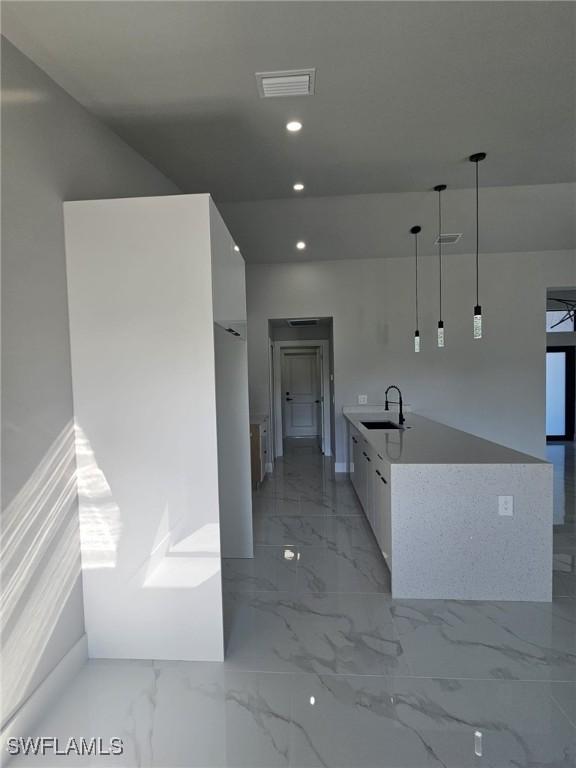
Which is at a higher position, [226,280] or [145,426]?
[226,280]

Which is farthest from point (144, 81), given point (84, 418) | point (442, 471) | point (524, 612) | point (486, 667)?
point (524, 612)

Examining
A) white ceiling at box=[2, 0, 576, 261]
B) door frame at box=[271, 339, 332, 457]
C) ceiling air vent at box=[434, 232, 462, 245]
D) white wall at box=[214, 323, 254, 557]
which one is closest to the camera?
white ceiling at box=[2, 0, 576, 261]

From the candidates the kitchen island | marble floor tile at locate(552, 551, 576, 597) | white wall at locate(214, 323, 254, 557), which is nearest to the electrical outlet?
the kitchen island

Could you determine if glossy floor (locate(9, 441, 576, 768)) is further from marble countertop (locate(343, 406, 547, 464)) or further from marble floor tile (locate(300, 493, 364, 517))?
marble floor tile (locate(300, 493, 364, 517))

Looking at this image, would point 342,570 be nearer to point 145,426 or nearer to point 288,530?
point 288,530

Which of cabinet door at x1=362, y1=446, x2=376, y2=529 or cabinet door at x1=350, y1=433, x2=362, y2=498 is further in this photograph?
cabinet door at x1=350, y1=433, x2=362, y2=498

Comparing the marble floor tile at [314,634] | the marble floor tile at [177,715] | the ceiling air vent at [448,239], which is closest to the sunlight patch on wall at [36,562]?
the marble floor tile at [177,715]

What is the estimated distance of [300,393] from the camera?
30.3 ft

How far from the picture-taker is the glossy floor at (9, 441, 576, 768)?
4.86ft

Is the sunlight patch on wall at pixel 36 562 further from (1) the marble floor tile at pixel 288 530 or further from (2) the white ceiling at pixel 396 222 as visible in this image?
(2) the white ceiling at pixel 396 222

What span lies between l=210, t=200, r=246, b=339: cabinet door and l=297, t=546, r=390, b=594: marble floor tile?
5.93 feet

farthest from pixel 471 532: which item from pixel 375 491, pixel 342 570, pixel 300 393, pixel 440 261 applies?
pixel 300 393

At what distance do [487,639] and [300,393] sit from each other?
729 cm

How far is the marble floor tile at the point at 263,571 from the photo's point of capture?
2643 mm
